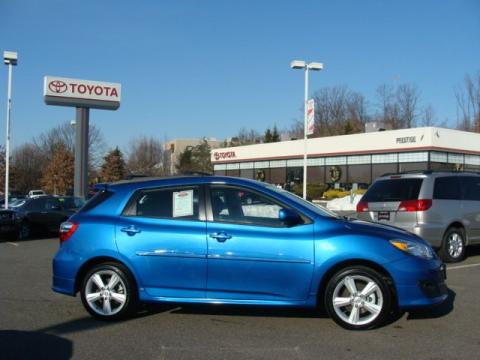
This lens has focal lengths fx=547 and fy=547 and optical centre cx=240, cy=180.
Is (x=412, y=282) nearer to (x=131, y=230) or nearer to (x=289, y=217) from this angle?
(x=289, y=217)

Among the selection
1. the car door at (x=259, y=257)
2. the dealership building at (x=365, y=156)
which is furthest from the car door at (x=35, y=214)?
the dealership building at (x=365, y=156)

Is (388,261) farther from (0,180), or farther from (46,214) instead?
(0,180)

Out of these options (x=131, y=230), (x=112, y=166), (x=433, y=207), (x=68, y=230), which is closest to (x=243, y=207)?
(x=131, y=230)

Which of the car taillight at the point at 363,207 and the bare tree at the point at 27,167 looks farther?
the bare tree at the point at 27,167

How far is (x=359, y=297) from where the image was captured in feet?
18.8

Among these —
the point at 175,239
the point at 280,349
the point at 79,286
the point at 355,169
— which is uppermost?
the point at 355,169

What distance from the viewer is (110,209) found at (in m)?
6.28

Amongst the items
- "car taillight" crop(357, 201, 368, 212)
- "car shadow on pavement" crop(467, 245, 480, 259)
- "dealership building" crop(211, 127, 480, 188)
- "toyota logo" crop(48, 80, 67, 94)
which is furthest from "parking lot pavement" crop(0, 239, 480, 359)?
"dealership building" crop(211, 127, 480, 188)

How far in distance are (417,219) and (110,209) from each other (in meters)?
6.27

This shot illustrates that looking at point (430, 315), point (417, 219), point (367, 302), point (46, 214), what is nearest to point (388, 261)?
point (367, 302)

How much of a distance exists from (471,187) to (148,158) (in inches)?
3123

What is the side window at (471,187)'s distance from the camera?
11203mm

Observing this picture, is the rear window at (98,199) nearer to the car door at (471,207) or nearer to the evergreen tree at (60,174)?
the car door at (471,207)

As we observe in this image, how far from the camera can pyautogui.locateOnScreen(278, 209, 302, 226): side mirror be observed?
225 inches
